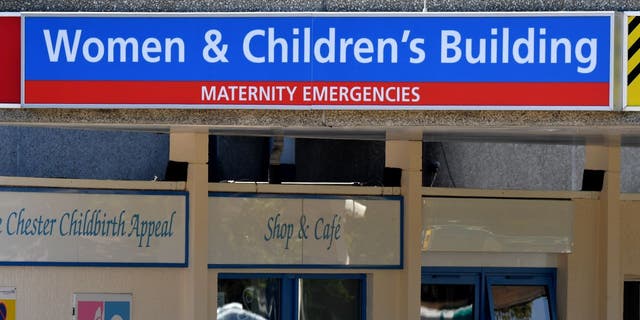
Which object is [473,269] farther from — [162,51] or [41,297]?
[162,51]

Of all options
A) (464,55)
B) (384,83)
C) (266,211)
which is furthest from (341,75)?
(266,211)

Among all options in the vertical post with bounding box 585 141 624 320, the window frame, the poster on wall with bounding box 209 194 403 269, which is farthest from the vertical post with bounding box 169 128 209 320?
the vertical post with bounding box 585 141 624 320

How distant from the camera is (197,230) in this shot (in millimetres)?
12188

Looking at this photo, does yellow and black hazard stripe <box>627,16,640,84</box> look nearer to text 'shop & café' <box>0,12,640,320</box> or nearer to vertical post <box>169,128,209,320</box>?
text 'shop & café' <box>0,12,640,320</box>

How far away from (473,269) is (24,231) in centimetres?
447

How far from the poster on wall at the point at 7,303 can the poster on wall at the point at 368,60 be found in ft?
12.8

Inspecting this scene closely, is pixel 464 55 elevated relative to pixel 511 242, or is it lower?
elevated

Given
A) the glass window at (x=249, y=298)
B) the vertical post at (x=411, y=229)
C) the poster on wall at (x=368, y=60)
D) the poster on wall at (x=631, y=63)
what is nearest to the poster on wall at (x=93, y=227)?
the glass window at (x=249, y=298)

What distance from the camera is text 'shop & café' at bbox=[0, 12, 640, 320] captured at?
27.9ft

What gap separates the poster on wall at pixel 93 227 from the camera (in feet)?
38.6

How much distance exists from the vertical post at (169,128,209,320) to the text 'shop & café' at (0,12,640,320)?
2 centimetres

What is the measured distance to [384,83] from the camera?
8.54m

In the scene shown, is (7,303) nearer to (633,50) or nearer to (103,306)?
(103,306)

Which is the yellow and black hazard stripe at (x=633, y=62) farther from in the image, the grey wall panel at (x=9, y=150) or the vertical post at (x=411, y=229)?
the grey wall panel at (x=9, y=150)
